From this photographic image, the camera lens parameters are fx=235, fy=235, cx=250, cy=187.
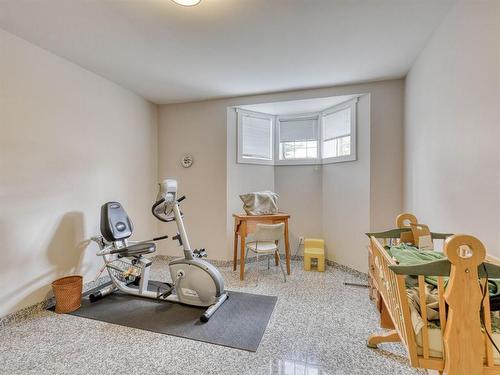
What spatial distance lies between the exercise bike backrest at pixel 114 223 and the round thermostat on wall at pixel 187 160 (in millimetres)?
1254

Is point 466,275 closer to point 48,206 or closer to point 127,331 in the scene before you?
point 127,331

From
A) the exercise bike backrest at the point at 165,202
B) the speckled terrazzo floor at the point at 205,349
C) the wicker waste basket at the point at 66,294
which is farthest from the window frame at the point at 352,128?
the wicker waste basket at the point at 66,294

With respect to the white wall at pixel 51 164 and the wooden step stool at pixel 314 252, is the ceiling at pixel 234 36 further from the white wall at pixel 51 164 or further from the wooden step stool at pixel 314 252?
the wooden step stool at pixel 314 252

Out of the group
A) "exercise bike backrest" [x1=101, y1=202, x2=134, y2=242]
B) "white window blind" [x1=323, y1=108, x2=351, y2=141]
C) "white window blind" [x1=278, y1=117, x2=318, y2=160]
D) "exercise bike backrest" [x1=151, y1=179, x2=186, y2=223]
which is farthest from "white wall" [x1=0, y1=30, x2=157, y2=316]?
"white window blind" [x1=323, y1=108, x2=351, y2=141]

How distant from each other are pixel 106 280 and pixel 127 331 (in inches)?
53.0

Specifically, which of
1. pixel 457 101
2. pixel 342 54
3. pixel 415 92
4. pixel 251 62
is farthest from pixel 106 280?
pixel 415 92

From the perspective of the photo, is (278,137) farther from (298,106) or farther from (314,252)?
(314,252)

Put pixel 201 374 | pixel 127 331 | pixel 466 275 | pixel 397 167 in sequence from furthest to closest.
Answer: pixel 397 167, pixel 127 331, pixel 201 374, pixel 466 275

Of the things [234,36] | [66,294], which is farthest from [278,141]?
[66,294]

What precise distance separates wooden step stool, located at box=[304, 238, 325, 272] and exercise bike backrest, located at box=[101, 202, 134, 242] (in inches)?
92.4

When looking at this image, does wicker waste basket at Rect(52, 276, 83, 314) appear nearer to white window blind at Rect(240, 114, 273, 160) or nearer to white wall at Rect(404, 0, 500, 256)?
white window blind at Rect(240, 114, 273, 160)

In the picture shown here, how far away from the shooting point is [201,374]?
151 cm


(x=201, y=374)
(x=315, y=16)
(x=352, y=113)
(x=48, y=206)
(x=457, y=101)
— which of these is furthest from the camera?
(x=352, y=113)

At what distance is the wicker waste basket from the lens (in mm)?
2229
